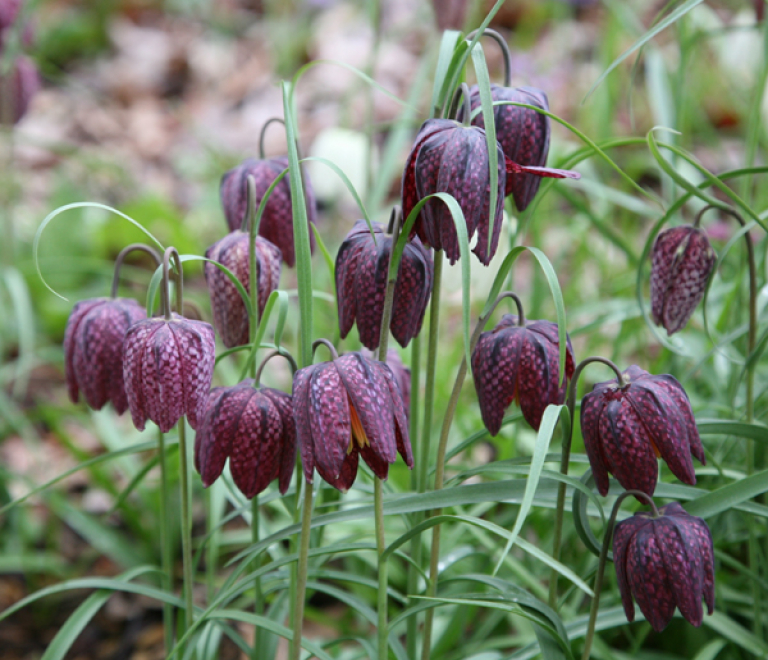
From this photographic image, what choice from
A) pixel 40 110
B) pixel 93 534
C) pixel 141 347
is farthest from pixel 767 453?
pixel 40 110

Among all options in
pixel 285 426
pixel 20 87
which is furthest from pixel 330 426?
pixel 20 87

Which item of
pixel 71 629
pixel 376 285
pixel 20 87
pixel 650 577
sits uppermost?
pixel 20 87

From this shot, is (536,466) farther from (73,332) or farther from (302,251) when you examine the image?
(73,332)

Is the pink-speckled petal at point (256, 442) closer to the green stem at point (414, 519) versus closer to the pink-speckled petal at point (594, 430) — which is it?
the green stem at point (414, 519)

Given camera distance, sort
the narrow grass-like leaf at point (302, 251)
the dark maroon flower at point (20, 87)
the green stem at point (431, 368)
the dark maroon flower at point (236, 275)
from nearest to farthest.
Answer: the narrow grass-like leaf at point (302, 251)
the green stem at point (431, 368)
the dark maroon flower at point (236, 275)
the dark maroon flower at point (20, 87)

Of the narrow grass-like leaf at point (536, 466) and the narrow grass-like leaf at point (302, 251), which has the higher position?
the narrow grass-like leaf at point (302, 251)

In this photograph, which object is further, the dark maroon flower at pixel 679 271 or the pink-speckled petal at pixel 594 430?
the dark maroon flower at pixel 679 271

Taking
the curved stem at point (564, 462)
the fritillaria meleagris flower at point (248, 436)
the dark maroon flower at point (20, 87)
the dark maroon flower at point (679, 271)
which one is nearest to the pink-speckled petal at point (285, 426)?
the fritillaria meleagris flower at point (248, 436)
